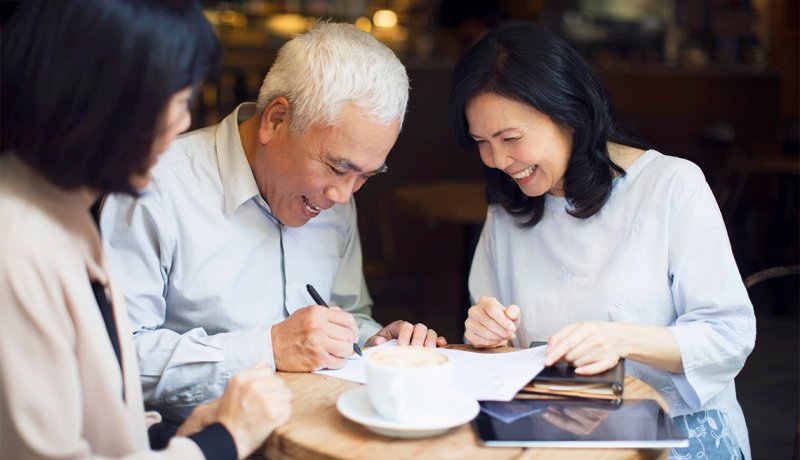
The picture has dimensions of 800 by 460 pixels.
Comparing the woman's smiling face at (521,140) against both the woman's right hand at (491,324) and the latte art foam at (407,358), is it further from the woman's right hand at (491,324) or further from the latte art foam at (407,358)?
the latte art foam at (407,358)

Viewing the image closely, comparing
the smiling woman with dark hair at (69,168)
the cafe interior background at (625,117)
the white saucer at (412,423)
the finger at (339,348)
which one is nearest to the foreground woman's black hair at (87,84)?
the smiling woman with dark hair at (69,168)

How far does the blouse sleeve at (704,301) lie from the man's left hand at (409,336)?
0.48 m

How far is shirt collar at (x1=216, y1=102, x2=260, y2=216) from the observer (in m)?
1.96

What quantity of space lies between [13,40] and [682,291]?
1.34 meters

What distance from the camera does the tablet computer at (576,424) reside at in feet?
4.36

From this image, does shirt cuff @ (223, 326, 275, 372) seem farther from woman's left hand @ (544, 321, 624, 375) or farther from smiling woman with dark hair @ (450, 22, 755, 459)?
woman's left hand @ (544, 321, 624, 375)

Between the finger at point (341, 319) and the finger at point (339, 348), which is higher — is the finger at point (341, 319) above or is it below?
above

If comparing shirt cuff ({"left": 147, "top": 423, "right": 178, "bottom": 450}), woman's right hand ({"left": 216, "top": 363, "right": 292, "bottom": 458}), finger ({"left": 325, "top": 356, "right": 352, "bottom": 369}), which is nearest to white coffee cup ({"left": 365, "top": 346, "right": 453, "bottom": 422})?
woman's right hand ({"left": 216, "top": 363, "right": 292, "bottom": 458})

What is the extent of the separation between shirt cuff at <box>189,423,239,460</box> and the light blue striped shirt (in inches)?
14.1

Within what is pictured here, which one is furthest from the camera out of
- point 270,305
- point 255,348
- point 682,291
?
point 270,305

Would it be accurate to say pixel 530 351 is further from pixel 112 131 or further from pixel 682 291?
pixel 112 131

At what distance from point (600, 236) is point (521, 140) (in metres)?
0.28

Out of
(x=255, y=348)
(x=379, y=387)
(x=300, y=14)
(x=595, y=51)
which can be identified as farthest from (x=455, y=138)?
(x=595, y=51)

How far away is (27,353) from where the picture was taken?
114cm
